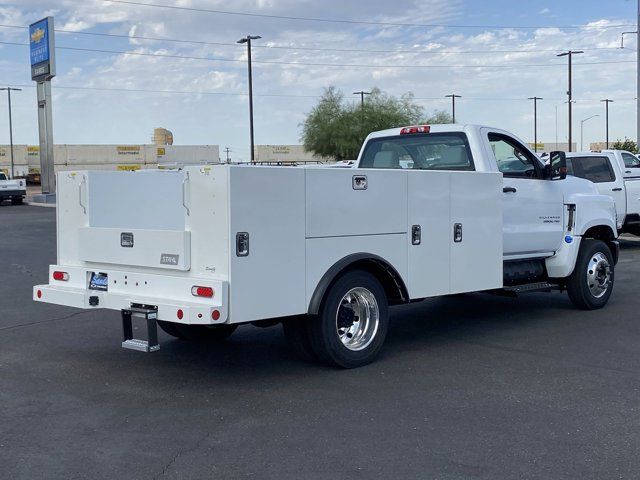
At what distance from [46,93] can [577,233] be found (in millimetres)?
39514

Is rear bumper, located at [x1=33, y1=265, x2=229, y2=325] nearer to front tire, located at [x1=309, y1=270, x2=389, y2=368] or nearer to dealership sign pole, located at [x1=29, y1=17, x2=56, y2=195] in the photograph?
front tire, located at [x1=309, y1=270, x2=389, y2=368]

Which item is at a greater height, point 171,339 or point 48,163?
point 48,163

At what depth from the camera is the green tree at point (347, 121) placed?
2584 inches

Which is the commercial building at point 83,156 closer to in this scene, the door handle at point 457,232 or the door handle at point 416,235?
the door handle at point 457,232

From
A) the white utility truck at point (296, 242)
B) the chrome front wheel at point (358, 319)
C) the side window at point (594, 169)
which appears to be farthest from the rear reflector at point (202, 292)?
the side window at point (594, 169)

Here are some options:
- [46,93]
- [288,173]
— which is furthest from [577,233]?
[46,93]

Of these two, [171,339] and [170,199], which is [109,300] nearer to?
[170,199]

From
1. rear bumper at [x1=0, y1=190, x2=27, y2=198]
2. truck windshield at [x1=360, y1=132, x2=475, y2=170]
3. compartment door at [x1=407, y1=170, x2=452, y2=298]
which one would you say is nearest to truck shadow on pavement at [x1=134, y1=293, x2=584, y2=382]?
compartment door at [x1=407, y1=170, x2=452, y2=298]

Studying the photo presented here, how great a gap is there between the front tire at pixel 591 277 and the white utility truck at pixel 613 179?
6.91 meters

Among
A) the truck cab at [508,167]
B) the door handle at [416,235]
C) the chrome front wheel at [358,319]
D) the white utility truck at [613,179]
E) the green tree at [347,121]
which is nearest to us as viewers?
the chrome front wheel at [358,319]

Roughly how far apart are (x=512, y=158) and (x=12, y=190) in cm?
3879

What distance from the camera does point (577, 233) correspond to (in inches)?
391

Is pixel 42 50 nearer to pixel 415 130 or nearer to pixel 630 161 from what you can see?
pixel 630 161

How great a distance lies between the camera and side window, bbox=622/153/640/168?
19547 mm
